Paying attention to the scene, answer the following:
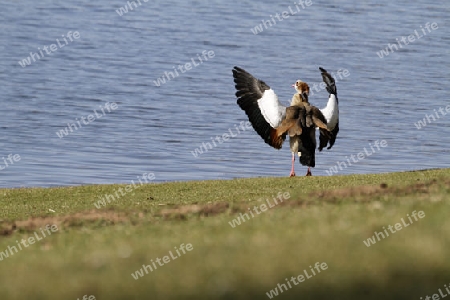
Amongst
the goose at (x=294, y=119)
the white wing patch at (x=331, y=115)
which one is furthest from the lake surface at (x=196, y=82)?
the white wing patch at (x=331, y=115)

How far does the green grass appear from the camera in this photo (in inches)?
386

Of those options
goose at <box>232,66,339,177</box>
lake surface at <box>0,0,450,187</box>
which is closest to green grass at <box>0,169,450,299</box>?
goose at <box>232,66,339,177</box>

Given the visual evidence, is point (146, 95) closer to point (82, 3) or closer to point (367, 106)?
point (367, 106)

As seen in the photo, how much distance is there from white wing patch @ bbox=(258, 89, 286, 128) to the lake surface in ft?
24.7

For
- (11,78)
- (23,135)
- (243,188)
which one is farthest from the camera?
(11,78)

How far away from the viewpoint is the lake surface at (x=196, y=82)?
32.2 metres

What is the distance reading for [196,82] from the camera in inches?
1817

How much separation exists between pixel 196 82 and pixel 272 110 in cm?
2482

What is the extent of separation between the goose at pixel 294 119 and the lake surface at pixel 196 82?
725cm

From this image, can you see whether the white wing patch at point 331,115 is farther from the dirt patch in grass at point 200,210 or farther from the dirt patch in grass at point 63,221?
the dirt patch in grass at point 63,221

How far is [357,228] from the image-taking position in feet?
39.7

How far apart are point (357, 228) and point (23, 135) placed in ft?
80.8

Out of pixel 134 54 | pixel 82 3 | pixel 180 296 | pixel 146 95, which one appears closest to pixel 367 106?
pixel 146 95

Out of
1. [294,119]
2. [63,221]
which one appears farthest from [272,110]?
[63,221]
